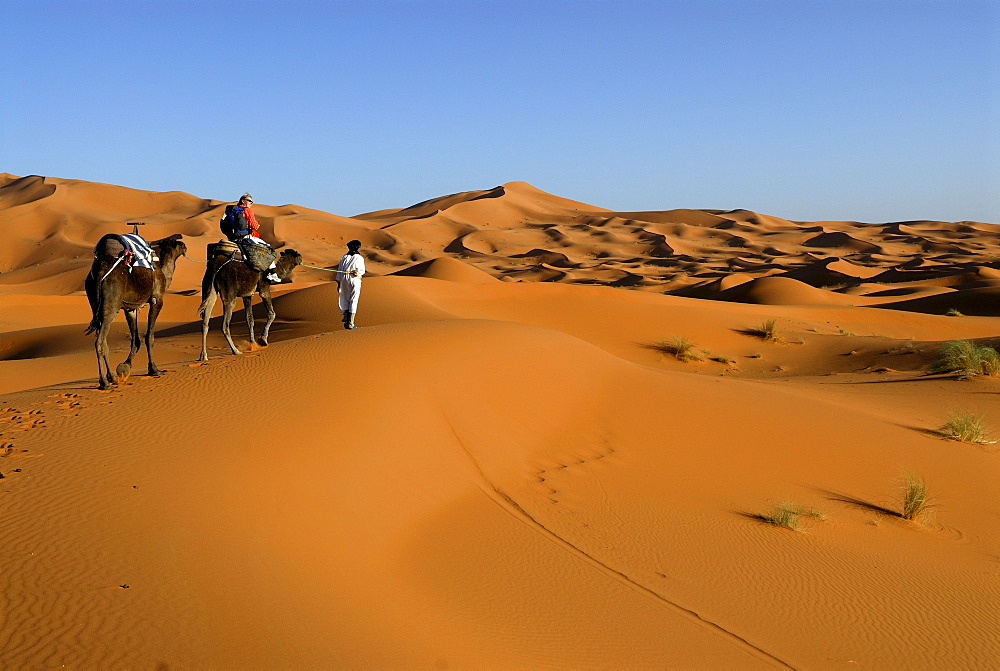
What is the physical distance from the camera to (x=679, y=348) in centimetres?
2120

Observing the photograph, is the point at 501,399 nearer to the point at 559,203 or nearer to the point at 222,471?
the point at 222,471

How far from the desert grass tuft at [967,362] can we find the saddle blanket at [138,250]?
1545 cm

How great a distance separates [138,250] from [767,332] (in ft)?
62.6

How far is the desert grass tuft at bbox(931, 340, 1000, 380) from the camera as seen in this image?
15.9 m

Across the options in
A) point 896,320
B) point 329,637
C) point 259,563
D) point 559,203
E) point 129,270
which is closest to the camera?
point 329,637

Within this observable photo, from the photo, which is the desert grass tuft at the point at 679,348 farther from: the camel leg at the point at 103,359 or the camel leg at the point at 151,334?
the camel leg at the point at 103,359

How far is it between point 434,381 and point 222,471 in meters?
3.70

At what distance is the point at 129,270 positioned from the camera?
8719 millimetres

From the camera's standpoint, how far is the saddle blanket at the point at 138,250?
8.60 meters

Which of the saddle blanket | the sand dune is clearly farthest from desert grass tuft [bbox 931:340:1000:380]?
the saddle blanket

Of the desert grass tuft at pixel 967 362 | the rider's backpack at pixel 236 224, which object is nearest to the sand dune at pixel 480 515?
the desert grass tuft at pixel 967 362

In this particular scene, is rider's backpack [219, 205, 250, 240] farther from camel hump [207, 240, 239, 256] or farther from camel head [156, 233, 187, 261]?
camel head [156, 233, 187, 261]

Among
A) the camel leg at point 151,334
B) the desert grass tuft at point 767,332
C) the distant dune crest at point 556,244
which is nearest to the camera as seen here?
the camel leg at point 151,334

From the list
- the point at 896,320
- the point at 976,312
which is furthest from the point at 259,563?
the point at 976,312
